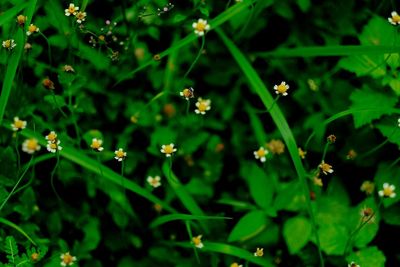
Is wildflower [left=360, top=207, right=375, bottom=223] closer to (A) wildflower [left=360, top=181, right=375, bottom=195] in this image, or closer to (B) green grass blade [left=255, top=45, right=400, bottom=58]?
(A) wildflower [left=360, top=181, right=375, bottom=195]

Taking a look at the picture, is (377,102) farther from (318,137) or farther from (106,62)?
(106,62)

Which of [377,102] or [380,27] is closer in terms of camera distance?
[377,102]

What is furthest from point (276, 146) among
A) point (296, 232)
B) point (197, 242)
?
point (197, 242)

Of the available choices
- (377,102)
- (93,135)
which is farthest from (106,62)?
(377,102)

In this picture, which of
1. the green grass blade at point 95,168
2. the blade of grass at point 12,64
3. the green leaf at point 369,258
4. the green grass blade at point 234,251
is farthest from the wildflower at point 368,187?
the blade of grass at point 12,64

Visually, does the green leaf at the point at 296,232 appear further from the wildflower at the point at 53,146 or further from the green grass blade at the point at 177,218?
the wildflower at the point at 53,146

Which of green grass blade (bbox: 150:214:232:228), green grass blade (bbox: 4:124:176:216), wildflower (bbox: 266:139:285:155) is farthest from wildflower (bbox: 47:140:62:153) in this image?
wildflower (bbox: 266:139:285:155)
